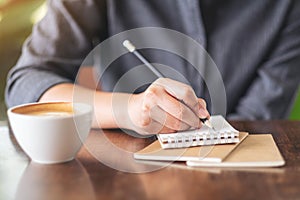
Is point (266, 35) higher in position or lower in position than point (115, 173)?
lower

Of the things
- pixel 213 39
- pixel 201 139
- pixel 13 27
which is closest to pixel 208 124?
pixel 201 139

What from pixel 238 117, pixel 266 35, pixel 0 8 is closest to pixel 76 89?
pixel 238 117

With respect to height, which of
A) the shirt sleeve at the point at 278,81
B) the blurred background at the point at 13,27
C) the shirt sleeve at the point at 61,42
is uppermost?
the shirt sleeve at the point at 61,42

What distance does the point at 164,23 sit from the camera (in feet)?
3.99

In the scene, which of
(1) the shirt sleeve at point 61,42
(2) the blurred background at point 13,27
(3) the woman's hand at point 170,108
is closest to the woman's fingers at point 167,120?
(3) the woman's hand at point 170,108

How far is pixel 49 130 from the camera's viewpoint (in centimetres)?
68

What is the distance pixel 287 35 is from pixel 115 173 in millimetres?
759

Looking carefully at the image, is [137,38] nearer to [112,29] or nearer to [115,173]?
[112,29]

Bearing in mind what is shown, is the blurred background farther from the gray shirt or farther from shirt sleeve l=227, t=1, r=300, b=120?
shirt sleeve l=227, t=1, r=300, b=120

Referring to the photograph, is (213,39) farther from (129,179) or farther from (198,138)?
(129,179)

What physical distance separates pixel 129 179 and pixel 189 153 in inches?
4.3

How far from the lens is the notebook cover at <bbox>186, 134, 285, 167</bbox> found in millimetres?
687

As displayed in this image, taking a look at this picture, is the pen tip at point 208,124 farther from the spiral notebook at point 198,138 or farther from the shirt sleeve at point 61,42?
the shirt sleeve at point 61,42

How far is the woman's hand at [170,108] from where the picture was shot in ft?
2.59
